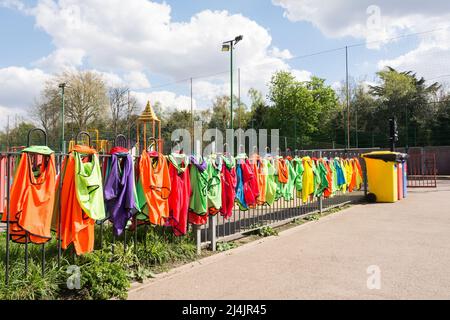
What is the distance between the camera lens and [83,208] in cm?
432

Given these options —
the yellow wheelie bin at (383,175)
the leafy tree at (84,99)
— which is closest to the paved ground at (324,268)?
the yellow wheelie bin at (383,175)

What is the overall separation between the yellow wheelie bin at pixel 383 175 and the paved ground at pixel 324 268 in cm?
462

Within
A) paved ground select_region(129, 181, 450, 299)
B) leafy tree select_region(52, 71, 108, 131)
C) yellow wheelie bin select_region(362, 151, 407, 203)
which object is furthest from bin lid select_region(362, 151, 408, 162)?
leafy tree select_region(52, 71, 108, 131)

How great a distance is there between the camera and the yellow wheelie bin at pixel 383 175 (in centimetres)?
1357

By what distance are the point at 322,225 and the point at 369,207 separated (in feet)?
13.0

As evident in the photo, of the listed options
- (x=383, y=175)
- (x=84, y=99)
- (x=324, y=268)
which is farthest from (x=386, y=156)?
(x=84, y=99)

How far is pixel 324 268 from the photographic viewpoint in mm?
5582

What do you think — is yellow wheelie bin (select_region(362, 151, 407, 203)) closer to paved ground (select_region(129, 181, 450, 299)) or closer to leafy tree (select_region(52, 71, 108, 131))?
paved ground (select_region(129, 181, 450, 299))

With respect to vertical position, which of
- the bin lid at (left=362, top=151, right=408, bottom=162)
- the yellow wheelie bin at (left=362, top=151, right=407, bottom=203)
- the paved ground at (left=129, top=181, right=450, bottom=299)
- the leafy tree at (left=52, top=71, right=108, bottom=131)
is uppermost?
the leafy tree at (left=52, top=71, right=108, bottom=131)

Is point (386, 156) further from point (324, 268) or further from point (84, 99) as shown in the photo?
point (84, 99)

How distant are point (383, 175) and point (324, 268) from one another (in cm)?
929

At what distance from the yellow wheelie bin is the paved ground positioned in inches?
182

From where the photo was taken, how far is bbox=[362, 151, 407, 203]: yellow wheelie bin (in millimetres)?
13570

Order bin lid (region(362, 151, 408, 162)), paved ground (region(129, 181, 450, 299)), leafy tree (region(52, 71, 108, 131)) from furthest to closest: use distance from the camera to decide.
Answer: leafy tree (region(52, 71, 108, 131)) < bin lid (region(362, 151, 408, 162)) < paved ground (region(129, 181, 450, 299))
